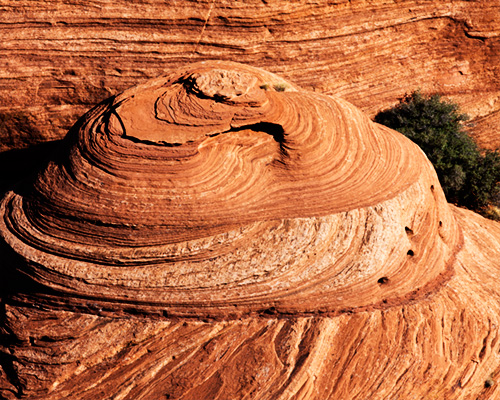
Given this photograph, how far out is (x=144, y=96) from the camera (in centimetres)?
917

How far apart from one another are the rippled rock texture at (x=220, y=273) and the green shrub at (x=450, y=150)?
209 inches

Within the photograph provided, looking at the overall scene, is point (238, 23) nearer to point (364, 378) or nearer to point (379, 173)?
point (379, 173)

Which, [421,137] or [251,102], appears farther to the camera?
[421,137]

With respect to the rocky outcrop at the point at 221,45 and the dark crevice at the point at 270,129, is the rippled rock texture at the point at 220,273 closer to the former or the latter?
the dark crevice at the point at 270,129

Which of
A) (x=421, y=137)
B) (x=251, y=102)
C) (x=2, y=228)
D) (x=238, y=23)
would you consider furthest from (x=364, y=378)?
(x=238, y=23)

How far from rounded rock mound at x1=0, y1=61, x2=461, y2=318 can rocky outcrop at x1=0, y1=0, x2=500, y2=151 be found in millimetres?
4225

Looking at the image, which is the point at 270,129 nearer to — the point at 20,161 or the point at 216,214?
the point at 216,214

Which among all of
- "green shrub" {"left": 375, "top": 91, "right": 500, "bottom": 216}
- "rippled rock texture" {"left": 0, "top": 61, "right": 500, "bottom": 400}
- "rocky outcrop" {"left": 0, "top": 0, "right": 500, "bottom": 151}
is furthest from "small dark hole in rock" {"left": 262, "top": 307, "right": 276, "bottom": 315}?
"green shrub" {"left": 375, "top": 91, "right": 500, "bottom": 216}

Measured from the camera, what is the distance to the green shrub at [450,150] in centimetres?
1400

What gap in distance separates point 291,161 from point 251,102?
1.15 meters

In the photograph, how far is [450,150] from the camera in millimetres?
14180

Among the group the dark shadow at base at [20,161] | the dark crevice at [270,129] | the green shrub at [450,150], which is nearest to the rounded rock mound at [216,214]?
the dark crevice at [270,129]

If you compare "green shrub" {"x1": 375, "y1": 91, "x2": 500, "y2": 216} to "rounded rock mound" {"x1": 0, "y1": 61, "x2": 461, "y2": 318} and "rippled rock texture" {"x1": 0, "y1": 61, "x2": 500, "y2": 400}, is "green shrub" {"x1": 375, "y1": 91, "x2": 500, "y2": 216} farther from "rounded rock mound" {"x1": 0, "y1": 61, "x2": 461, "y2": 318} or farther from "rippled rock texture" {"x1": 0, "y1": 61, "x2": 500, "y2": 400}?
"rippled rock texture" {"x1": 0, "y1": 61, "x2": 500, "y2": 400}

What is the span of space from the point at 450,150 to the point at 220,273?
8.55 m
